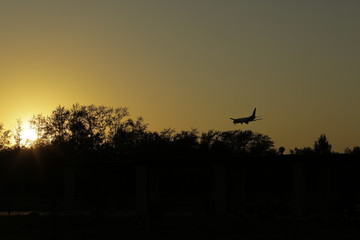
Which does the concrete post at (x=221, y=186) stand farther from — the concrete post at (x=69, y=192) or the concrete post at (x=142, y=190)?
the concrete post at (x=69, y=192)

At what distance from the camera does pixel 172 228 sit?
1220 inches

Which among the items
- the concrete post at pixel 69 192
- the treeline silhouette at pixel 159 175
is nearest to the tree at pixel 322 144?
the treeline silhouette at pixel 159 175

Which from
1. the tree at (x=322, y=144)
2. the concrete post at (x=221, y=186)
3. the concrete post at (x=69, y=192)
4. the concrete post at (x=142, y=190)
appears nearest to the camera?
the concrete post at (x=221, y=186)

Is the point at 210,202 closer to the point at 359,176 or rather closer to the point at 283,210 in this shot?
the point at 283,210

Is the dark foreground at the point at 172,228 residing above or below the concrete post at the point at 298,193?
below

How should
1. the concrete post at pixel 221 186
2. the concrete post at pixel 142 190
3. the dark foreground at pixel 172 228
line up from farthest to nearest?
the concrete post at pixel 142 190, the concrete post at pixel 221 186, the dark foreground at pixel 172 228

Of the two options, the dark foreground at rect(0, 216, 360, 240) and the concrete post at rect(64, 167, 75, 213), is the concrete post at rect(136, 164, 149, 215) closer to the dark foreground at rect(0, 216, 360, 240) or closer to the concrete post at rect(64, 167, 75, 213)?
the dark foreground at rect(0, 216, 360, 240)

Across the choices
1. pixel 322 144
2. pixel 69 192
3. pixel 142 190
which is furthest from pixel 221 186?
pixel 322 144

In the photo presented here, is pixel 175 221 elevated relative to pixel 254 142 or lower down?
lower down

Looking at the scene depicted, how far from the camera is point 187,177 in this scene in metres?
60.7

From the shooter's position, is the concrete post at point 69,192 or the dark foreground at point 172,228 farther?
the concrete post at point 69,192

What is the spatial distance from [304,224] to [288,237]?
6.68 meters

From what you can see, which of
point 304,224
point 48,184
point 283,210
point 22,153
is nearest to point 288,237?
point 304,224

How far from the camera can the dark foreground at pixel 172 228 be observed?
27172 mm
